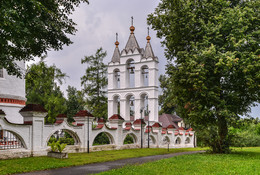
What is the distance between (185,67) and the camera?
56.9 feet

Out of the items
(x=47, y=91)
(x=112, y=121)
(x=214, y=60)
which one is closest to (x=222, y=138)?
(x=214, y=60)

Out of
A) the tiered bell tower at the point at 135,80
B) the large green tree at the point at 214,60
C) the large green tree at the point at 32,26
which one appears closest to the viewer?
the large green tree at the point at 32,26

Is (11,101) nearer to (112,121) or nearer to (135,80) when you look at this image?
(112,121)

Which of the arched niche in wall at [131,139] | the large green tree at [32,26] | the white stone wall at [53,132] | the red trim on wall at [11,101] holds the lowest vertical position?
the arched niche in wall at [131,139]

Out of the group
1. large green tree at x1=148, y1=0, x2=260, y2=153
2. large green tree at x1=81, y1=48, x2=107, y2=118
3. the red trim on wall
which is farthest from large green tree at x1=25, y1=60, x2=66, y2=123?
large green tree at x1=148, y1=0, x2=260, y2=153

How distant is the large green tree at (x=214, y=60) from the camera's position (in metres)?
16.1

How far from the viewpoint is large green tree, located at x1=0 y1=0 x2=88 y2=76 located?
8.54 meters

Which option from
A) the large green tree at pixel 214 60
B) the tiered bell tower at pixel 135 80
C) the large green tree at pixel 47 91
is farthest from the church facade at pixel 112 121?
the large green tree at pixel 47 91

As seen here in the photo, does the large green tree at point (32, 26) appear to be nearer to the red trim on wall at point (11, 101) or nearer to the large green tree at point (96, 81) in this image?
the red trim on wall at point (11, 101)

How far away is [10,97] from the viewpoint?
2228cm

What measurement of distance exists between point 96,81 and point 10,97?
22185 mm

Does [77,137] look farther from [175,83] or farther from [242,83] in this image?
[242,83]

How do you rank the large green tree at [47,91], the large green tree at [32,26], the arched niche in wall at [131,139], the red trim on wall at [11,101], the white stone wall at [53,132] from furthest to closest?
the large green tree at [47,91]
the arched niche in wall at [131,139]
the red trim on wall at [11,101]
the white stone wall at [53,132]
the large green tree at [32,26]

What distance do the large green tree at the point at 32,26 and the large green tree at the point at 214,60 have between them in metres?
7.75
